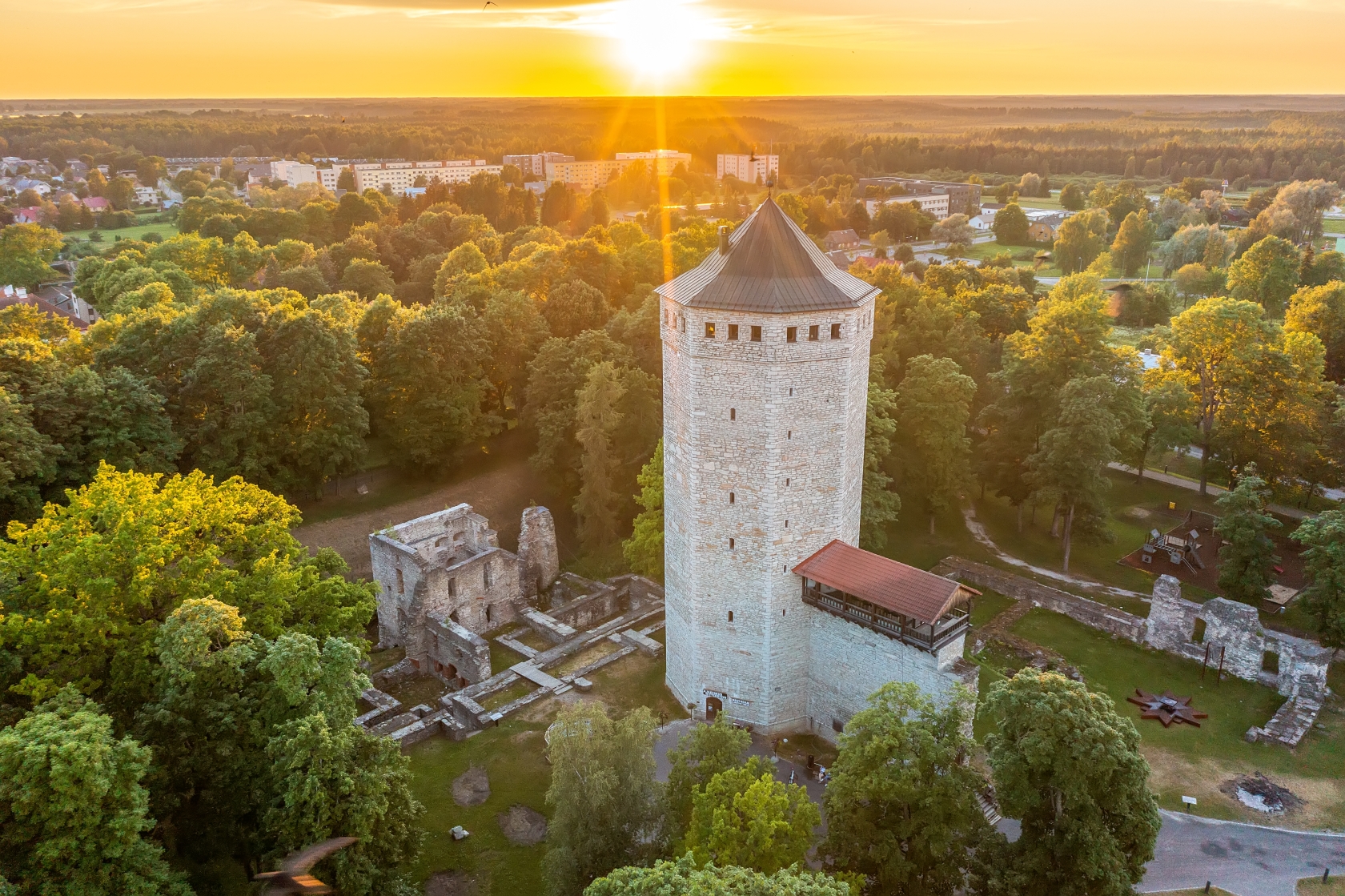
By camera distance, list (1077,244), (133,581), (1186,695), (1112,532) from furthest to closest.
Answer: (1077,244) → (1112,532) → (1186,695) → (133,581)

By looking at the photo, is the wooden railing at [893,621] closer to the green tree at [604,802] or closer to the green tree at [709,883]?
the green tree at [604,802]

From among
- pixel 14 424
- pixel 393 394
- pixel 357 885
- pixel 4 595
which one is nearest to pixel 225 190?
pixel 393 394

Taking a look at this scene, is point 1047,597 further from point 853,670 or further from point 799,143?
point 799,143

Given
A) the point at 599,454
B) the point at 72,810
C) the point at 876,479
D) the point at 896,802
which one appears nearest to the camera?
the point at 72,810

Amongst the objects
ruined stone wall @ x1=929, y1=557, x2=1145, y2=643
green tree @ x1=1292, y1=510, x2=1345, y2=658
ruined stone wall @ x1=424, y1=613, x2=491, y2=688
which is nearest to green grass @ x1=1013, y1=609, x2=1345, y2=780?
ruined stone wall @ x1=929, y1=557, x2=1145, y2=643

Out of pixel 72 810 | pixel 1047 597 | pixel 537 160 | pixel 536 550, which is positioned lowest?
pixel 1047 597

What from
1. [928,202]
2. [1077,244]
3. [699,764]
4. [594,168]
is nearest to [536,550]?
[699,764]

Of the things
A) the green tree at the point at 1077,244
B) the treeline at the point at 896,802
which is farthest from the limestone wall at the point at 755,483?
the green tree at the point at 1077,244

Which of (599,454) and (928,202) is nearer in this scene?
(599,454)
